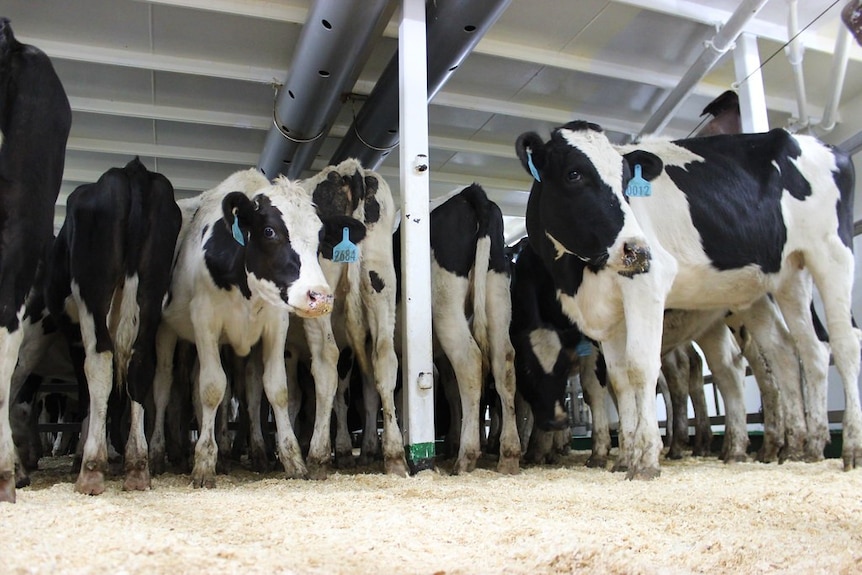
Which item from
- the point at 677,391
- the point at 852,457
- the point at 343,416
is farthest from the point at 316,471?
the point at 677,391

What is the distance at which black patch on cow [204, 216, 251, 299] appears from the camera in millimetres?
5766

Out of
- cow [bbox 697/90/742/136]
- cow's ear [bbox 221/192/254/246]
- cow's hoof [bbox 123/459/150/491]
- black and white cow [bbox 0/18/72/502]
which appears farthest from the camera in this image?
cow [bbox 697/90/742/136]

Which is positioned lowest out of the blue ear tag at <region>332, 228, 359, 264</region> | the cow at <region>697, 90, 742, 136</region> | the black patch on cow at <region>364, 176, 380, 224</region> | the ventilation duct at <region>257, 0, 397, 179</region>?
the blue ear tag at <region>332, 228, 359, 264</region>

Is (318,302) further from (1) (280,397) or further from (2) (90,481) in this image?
(2) (90,481)

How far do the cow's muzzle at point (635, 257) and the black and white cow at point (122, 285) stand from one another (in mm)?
3434

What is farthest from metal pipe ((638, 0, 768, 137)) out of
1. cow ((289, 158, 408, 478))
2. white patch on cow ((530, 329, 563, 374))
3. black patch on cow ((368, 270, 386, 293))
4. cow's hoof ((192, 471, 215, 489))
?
cow's hoof ((192, 471, 215, 489))

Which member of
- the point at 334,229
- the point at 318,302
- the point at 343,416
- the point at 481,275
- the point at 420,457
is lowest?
the point at 420,457

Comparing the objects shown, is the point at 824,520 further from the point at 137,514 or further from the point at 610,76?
the point at 610,76

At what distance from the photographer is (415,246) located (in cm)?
632

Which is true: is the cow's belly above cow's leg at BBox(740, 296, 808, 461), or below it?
above

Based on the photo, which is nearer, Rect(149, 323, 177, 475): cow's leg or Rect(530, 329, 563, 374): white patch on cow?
Rect(149, 323, 177, 475): cow's leg

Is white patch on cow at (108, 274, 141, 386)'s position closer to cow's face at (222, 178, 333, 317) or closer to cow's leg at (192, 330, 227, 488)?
cow's leg at (192, 330, 227, 488)

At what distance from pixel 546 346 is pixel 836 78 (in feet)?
12.4

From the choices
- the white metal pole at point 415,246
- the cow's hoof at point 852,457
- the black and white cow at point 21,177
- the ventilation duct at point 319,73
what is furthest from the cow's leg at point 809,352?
the black and white cow at point 21,177
